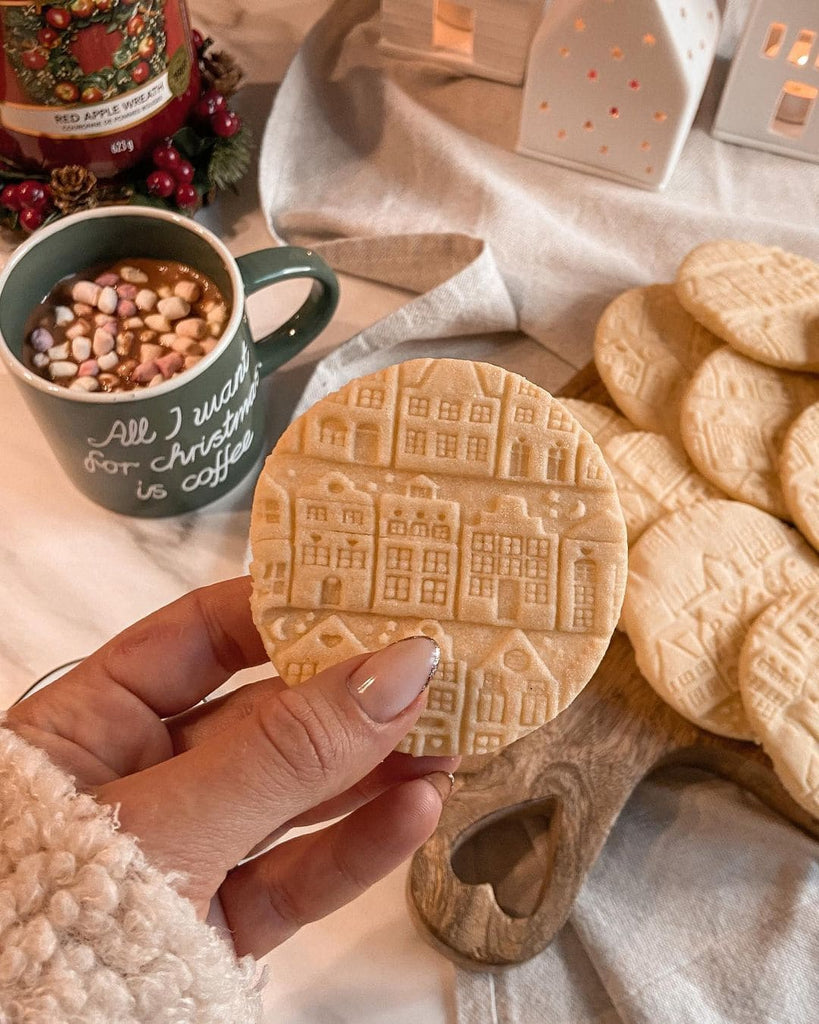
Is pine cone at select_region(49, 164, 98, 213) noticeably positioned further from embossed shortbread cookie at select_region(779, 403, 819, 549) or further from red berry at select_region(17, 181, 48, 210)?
embossed shortbread cookie at select_region(779, 403, 819, 549)

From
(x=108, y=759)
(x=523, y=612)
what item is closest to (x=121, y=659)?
(x=108, y=759)

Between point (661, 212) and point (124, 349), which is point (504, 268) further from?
point (124, 349)

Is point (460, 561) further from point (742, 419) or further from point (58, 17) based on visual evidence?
point (58, 17)

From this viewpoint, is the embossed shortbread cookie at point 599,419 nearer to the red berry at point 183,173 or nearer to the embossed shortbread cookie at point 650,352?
the embossed shortbread cookie at point 650,352

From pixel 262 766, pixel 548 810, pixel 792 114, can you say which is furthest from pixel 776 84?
pixel 262 766

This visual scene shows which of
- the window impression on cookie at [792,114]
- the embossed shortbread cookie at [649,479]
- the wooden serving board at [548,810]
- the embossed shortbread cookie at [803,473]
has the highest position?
the window impression on cookie at [792,114]

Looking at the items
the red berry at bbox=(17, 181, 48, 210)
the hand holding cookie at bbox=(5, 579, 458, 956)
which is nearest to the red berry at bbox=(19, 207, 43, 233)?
the red berry at bbox=(17, 181, 48, 210)

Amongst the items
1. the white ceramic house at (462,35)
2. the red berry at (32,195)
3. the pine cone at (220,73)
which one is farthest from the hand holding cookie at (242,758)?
the white ceramic house at (462,35)
